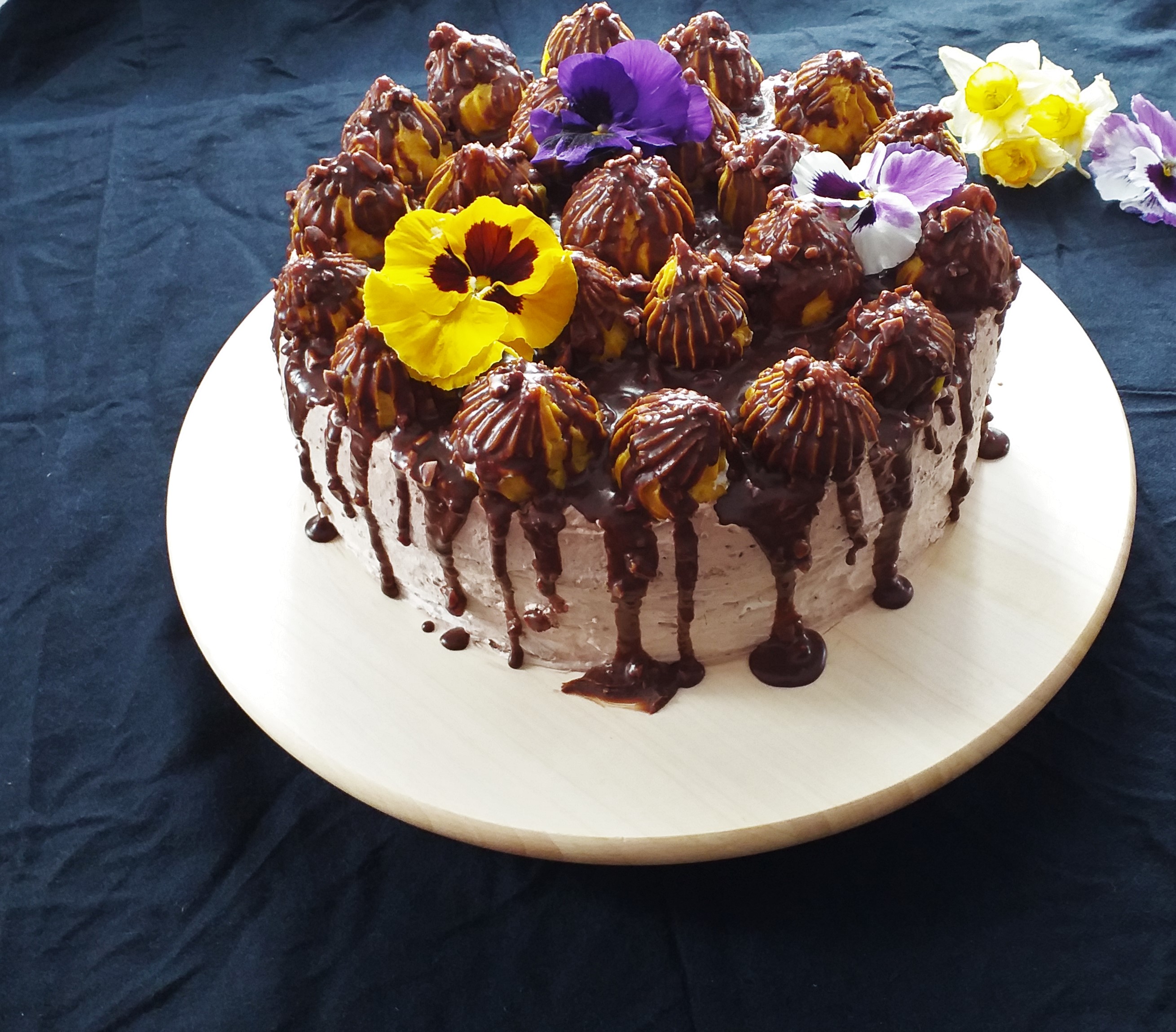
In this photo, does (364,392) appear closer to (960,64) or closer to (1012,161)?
(1012,161)

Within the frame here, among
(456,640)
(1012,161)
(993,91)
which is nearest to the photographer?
(456,640)

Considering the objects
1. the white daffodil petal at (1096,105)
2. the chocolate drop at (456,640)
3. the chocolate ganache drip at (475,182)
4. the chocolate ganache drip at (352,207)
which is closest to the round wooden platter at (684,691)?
the chocolate drop at (456,640)

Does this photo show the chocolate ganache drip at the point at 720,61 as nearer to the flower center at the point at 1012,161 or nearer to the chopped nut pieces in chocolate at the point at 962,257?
the chopped nut pieces in chocolate at the point at 962,257

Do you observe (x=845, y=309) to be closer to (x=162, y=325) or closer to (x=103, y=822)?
(x=103, y=822)

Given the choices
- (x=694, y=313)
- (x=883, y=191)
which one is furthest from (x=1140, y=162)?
(x=694, y=313)

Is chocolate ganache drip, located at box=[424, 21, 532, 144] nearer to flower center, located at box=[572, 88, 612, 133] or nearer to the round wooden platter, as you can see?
flower center, located at box=[572, 88, 612, 133]
